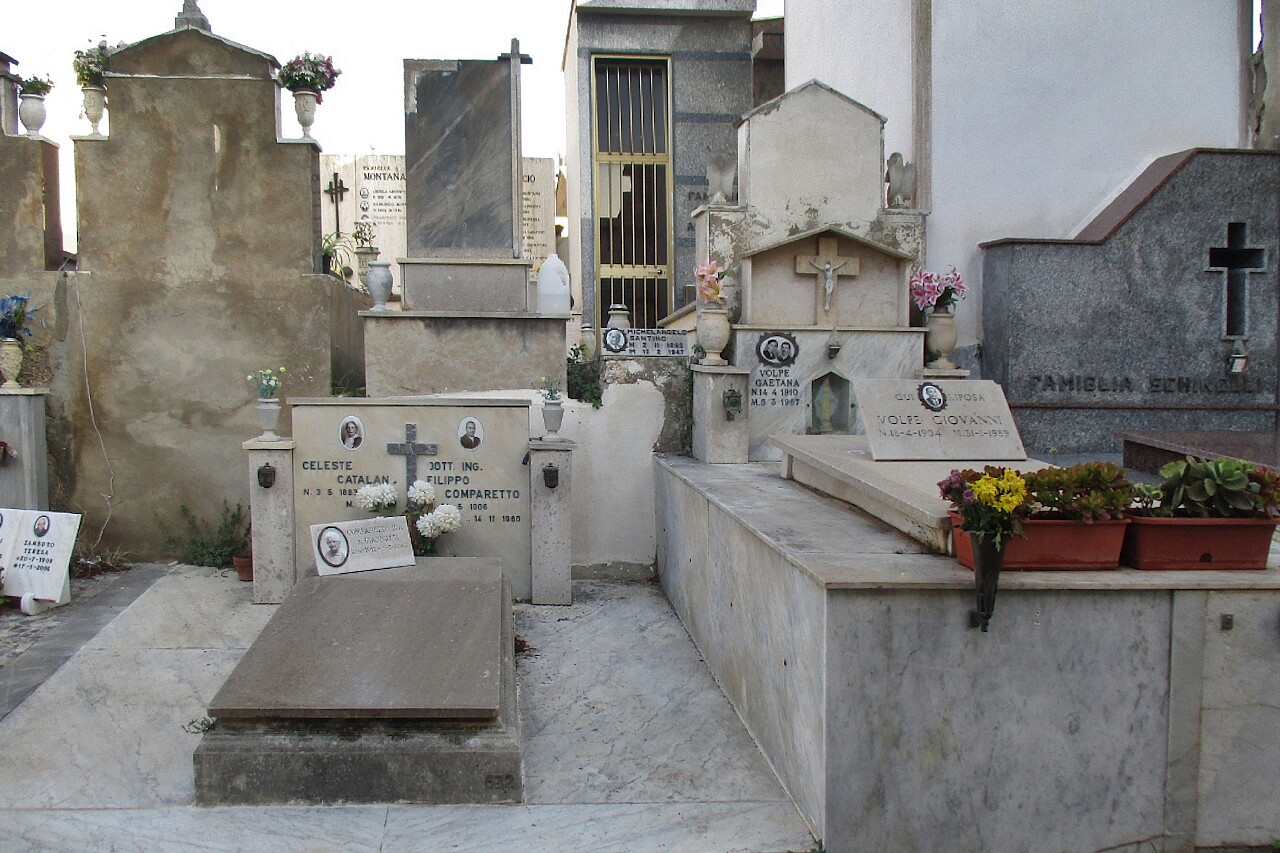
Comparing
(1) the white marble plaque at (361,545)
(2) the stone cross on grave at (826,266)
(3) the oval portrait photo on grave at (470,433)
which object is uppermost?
(2) the stone cross on grave at (826,266)

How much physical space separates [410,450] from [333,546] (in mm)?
1016

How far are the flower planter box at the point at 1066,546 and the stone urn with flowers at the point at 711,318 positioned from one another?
380cm

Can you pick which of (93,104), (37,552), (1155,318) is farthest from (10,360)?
(1155,318)

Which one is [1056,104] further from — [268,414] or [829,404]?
[268,414]

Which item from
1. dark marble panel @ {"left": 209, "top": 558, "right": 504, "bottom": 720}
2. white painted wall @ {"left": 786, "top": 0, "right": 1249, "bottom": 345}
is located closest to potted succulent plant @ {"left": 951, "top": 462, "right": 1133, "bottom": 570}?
dark marble panel @ {"left": 209, "top": 558, "right": 504, "bottom": 720}

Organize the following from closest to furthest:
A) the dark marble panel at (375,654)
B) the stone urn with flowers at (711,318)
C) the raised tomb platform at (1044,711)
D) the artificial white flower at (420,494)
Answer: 1. the raised tomb platform at (1044,711)
2. the dark marble panel at (375,654)
3. the artificial white flower at (420,494)
4. the stone urn with flowers at (711,318)

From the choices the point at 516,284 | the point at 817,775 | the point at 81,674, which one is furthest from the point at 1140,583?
the point at 516,284

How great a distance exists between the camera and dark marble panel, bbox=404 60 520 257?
7.83 m

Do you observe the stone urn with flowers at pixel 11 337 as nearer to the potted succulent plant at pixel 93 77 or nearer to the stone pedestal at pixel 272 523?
the potted succulent plant at pixel 93 77

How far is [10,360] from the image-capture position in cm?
705

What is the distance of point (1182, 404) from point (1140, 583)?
17.0ft

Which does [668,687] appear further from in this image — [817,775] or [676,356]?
[676,356]

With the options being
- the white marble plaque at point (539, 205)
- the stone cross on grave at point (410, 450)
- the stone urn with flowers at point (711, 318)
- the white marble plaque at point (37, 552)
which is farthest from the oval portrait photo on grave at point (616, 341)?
the white marble plaque at point (539, 205)

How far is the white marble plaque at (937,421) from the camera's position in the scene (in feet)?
17.4
